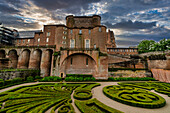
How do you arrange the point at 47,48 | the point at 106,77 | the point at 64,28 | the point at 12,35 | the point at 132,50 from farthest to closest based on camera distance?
the point at 132,50
the point at 12,35
the point at 64,28
the point at 47,48
the point at 106,77

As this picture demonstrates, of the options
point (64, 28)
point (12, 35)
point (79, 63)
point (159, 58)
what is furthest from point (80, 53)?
point (12, 35)

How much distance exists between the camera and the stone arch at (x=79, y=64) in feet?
82.6

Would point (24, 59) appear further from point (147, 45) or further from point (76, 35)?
point (147, 45)

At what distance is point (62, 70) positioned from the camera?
24297 millimetres

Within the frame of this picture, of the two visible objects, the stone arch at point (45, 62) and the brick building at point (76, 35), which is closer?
the stone arch at point (45, 62)

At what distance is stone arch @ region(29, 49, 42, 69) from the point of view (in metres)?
28.2

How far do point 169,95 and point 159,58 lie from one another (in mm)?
21029

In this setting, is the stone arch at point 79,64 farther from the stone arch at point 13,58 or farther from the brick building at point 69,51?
the stone arch at point 13,58

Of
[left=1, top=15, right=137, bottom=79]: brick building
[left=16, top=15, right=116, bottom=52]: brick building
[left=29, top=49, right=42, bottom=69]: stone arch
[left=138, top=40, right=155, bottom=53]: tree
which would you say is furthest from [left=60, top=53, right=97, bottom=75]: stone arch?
[left=138, top=40, right=155, bottom=53]: tree

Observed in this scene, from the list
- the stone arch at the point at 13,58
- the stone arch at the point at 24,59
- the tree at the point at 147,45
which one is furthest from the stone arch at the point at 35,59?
the tree at the point at 147,45

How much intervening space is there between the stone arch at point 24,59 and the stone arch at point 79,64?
16.0 metres

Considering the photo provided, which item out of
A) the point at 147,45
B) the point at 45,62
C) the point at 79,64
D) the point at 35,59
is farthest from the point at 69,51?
the point at 147,45

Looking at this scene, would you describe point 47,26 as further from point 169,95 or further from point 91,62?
point 169,95

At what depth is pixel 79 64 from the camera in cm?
2577
